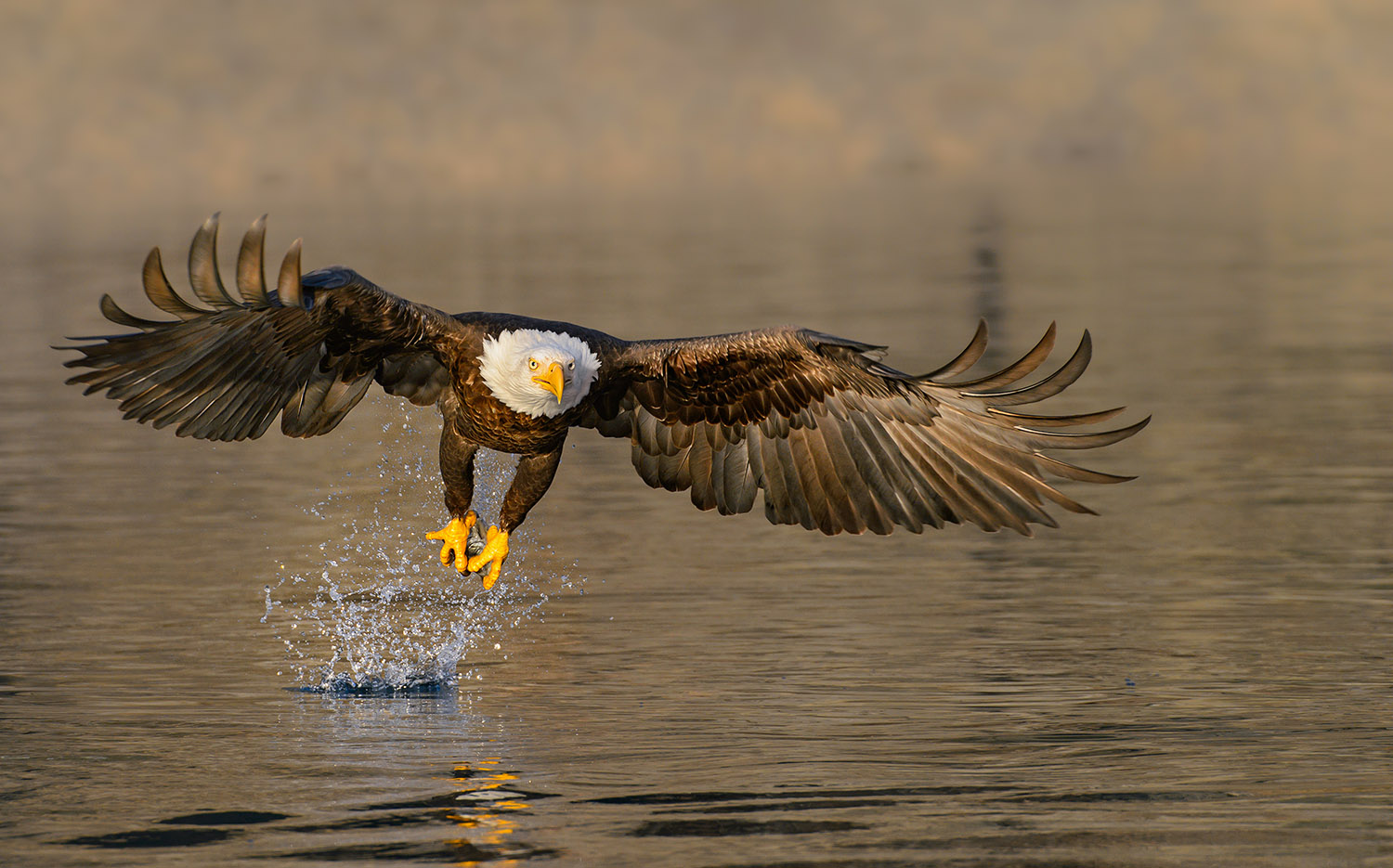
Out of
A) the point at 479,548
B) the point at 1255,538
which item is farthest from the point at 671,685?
the point at 1255,538

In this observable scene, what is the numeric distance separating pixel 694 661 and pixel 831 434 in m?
1.13

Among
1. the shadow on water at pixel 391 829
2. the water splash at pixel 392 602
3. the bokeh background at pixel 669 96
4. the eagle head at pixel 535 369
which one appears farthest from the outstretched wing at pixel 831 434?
the bokeh background at pixel 669 96

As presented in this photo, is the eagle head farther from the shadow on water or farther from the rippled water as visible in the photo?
the shadow on water

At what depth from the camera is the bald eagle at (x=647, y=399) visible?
340 inches

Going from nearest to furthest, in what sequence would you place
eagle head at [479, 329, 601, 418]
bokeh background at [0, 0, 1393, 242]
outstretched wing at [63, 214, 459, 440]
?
outstretched wing at [63, 214, 459, 440]
eagle head at [479, 329, 601, 418]
bokeh background at [0, 0, 1393, 242]

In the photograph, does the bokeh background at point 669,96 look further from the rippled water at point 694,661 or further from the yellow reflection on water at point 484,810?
the yellow reflection on water at point 484,810

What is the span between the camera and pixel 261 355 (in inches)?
351

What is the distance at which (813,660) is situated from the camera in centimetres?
950

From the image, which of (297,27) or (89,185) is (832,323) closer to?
(89,185)

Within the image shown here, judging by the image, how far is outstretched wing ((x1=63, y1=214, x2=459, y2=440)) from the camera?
27.5 ft

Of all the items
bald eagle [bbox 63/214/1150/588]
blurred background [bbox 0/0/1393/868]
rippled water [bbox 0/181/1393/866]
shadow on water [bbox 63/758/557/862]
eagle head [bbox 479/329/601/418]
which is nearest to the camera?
shadow on water [bbox 63/758/557/862]

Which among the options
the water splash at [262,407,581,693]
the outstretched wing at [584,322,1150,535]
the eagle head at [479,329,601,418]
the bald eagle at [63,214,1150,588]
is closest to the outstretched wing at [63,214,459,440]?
the bald eagle at [63,214,1150,588]

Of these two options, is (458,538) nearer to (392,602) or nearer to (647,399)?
(647,399)

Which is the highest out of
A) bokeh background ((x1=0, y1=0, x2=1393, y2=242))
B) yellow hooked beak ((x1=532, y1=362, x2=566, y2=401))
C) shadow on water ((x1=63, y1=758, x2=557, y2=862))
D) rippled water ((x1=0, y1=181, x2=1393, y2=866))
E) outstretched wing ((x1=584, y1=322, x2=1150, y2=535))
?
bokeh background ((x1=0, y1=0, x2=1393, y2=242))
